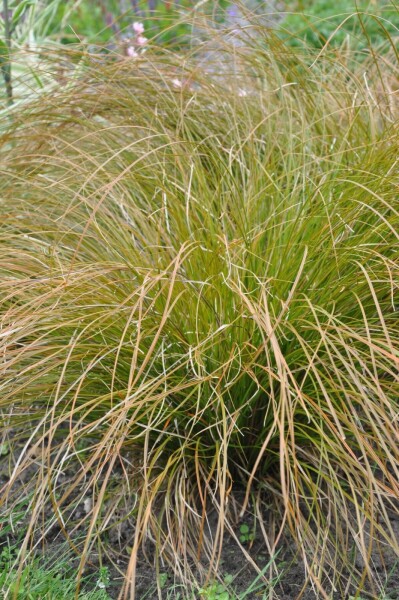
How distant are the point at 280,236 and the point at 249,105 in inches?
39.0

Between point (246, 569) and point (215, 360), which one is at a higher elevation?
point (215, 360)

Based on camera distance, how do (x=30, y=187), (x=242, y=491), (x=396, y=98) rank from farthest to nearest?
(x=396, y=98) → (x=30, y=187) → (x=242, y=491)

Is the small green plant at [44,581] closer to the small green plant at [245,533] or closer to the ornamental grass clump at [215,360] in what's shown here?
the ornamental grass clump at [215,360]

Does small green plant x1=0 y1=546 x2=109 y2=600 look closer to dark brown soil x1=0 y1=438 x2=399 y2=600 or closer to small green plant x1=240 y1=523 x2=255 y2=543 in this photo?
dark brown soil x1=0 y1=438 x2=399 y2=600

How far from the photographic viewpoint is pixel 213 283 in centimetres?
222

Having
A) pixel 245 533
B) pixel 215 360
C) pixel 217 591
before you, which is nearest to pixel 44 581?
pixel 217 591

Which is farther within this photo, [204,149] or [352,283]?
[204,149]

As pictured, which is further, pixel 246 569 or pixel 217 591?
pixel 246 569

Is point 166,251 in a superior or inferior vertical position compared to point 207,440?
superior

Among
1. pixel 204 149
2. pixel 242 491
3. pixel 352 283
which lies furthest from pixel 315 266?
pixel 204 149

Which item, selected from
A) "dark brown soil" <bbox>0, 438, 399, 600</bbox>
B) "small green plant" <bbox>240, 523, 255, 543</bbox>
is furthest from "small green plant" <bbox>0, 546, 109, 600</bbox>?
"small green plant" <bbox>240, 523, 255, 543</bbox>

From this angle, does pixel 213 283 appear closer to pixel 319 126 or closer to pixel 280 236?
pixel 280 236

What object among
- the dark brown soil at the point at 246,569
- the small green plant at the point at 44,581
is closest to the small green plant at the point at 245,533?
the dark brown soil at the point at 246,569

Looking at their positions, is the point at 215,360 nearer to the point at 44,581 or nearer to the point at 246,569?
the point at 246,569
